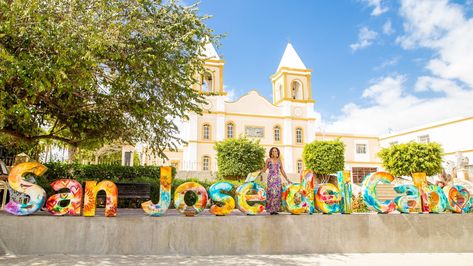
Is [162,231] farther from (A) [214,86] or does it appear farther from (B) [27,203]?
(A) [214,86]

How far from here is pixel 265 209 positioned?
6.95 meters

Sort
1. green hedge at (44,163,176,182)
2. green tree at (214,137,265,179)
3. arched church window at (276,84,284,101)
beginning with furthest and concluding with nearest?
arched church window at (276,84,284,101)
green tree at (214,137,265,179)
green hedge at (44,163,176,182)

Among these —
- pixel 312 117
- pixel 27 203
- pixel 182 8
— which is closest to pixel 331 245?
pixel 27 203

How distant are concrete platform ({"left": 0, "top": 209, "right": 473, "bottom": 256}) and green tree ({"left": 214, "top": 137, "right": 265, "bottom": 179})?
15838mm

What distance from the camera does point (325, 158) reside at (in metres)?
25.2

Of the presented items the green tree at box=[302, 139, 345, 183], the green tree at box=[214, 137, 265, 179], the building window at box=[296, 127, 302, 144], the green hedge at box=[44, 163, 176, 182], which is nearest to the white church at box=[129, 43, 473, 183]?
the building window at box=[296, 127, 302, 144]

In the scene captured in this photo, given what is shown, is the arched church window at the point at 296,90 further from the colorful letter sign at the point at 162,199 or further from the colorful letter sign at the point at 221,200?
the colorful letter sign at the point at 162,199

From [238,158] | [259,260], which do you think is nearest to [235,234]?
[259,260]

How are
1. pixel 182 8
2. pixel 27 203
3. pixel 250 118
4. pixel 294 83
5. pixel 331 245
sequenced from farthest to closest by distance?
pixel 294 83
pixel 250 118
pixel 182 8
pixel 331 245
pixel 27 203

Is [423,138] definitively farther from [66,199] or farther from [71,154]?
[66,199]

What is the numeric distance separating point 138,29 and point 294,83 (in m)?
28.9

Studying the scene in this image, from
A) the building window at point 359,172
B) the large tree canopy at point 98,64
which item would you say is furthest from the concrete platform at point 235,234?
the building window at point 359,172

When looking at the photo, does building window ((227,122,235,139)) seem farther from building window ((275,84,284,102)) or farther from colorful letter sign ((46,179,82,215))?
colorful letter sign ((46,179,82,215))

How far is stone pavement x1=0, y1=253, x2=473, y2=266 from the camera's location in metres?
5.50
